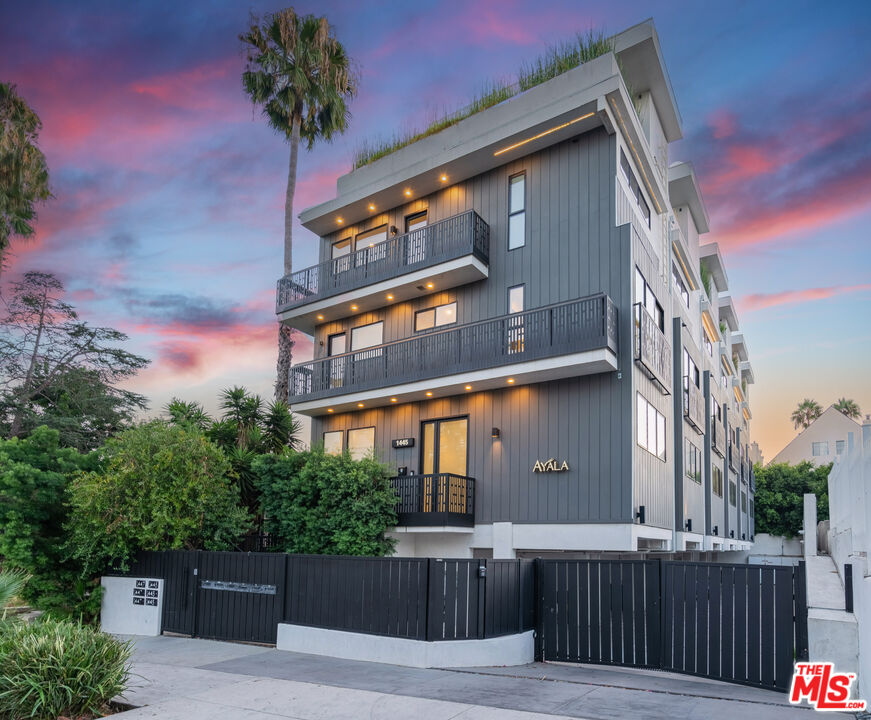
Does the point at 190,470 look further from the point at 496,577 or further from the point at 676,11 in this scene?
the point at 676,11

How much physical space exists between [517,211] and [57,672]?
14.7 m

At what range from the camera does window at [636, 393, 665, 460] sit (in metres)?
16.9

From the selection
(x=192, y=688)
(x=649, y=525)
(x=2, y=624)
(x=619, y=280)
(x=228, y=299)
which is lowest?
(x=192, y=688)

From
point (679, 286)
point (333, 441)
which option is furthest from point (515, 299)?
point (679, 286)

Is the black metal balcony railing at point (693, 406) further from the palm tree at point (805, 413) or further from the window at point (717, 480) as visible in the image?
the palm tree at point (805, 413)

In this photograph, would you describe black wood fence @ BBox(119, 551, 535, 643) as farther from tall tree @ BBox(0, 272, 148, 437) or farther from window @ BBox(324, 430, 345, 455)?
tall tree @ BBox(0, 272, 148, 437)

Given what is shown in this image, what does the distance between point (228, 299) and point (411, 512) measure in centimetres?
1376

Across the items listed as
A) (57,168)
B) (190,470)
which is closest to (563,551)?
(190,470)

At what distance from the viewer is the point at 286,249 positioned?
1108 inches

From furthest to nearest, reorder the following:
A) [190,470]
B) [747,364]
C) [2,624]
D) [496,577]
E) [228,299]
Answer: [747,364], [228,299], [190,470], [496,577], [2,624]

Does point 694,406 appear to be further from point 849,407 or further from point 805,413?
point 805,413

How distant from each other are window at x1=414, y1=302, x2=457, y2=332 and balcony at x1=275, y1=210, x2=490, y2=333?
570 mm

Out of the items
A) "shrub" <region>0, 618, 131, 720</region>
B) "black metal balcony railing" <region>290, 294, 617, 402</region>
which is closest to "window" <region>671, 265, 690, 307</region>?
"black metal balcony railing" <region>290, 294, 617, 402</region>

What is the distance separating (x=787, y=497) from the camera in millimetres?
45125
